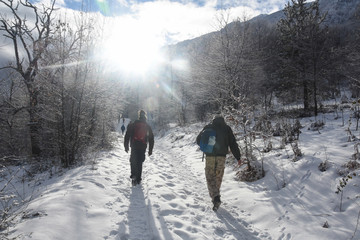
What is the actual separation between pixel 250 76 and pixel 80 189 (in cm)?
1657

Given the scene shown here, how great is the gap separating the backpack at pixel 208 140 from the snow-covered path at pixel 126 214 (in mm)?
1288

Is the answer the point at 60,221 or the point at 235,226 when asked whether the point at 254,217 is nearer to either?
the point at 235,226

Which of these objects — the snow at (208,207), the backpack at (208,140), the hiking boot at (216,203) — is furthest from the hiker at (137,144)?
the hiking boot at (216,203)

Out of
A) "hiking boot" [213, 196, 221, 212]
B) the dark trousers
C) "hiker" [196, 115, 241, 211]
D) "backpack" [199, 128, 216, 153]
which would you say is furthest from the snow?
"backpack" [199, 128, 216, 153]

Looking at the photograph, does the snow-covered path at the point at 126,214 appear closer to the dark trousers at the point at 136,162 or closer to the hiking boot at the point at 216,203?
the hiking boot at the point at 216,203

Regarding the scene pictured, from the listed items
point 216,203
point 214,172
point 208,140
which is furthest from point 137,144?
point 216,203

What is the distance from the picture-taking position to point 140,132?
6148 millimetres

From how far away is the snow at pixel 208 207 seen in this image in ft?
10.6

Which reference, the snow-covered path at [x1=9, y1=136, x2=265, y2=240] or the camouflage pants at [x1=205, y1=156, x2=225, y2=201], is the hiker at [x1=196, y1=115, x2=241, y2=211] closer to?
the camouflage pants at [x1=205, y1=156, x2=225, y2=201]

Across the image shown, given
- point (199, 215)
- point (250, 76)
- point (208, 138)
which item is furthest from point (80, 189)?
point (250, 76)

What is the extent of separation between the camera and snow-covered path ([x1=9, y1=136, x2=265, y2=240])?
123 inches

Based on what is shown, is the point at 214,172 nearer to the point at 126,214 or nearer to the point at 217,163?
the point at 217,163

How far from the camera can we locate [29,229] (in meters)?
2.83

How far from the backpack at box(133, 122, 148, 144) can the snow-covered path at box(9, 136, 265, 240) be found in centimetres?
133
